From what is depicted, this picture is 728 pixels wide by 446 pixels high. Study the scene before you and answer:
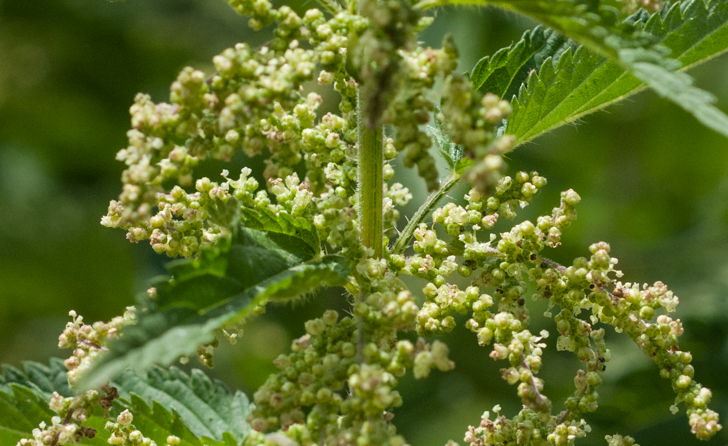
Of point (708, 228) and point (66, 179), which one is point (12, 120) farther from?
point (708, 228)

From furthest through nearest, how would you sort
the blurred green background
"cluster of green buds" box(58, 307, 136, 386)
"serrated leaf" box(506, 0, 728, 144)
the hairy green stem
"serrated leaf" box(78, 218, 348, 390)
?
the blurred green background
the hairy green stem
"serrated leaf" box(506, 0, 728, 144)
"cluster of green buds" box(58, 307, 136, 386)
"serrated leaf" box(78, 218, 348, 390)

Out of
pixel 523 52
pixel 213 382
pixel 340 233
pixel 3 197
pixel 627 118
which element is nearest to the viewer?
pixel 340 233

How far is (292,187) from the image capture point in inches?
91.0

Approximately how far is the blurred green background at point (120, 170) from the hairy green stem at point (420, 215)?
2.92 metres

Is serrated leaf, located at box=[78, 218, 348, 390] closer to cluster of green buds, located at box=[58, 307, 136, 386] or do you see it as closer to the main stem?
the main stem

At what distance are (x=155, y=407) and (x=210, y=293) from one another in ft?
3.17

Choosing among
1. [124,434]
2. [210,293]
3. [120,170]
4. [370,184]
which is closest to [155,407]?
[124,434]

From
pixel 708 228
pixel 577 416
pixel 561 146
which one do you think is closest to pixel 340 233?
pixel 577 416

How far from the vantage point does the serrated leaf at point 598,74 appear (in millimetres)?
2252

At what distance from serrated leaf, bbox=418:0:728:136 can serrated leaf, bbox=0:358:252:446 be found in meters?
1.60

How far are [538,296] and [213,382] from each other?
1447 millimetres

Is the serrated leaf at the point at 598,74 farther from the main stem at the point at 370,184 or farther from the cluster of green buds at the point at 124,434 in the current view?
the cluster of green buds at the point at 124,434

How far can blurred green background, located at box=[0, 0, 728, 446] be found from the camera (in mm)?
5559

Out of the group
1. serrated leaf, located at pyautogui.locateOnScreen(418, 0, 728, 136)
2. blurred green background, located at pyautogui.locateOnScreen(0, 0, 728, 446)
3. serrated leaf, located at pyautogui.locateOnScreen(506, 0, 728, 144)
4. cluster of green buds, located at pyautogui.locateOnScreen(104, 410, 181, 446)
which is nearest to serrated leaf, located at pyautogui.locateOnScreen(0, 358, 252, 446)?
cluster of green buds, located at pyautogui.locateOnScreen(104, 410, 181, 446)
